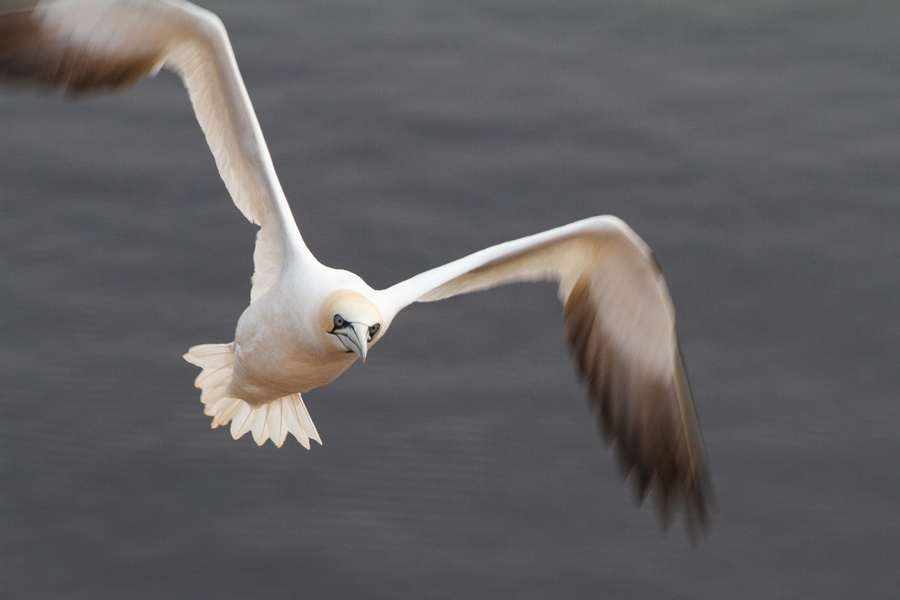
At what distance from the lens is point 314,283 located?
325 centimetres

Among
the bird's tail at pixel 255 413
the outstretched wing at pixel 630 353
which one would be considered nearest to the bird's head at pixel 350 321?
the outstretched wing at pixel 630 353

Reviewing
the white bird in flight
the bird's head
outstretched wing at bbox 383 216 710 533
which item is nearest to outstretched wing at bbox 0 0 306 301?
the white bird in flight

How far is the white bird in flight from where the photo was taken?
3338mm

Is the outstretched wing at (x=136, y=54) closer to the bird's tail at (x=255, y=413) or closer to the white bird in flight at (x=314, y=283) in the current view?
the white bird in flight at (x=314, y=283)

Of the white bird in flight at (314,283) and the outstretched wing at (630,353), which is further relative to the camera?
the outstretched wing at (630,353)

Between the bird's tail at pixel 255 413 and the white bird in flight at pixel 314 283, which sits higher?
the white bird in flight at pixel 314 283

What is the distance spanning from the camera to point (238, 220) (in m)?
6.83

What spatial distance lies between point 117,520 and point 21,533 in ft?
1.56

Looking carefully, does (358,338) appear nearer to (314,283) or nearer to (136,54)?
(314,283)

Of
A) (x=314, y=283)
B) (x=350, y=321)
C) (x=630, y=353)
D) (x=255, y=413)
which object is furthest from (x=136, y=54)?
(x=630, y=353)

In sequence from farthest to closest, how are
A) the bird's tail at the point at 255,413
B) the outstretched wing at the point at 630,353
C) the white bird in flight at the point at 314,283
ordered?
1. the bird's tail at the point at 255,413
2. the outstretched wing at the point at 630,353
3. the white bird in flight at the point at 314,283

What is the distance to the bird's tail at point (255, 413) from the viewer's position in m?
4.21

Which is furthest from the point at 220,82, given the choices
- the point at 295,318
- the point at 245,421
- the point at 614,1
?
the point at 614,1

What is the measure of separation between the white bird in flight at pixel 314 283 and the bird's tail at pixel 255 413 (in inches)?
0.4
